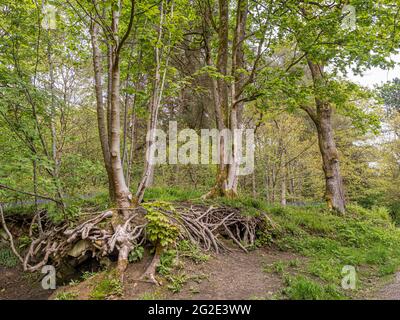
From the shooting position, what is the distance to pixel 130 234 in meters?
4.15

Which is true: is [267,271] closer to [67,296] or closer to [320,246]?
[320,246]

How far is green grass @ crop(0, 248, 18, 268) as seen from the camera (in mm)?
5677

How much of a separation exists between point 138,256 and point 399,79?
110 ft

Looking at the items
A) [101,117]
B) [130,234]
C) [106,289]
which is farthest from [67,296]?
[101,117]

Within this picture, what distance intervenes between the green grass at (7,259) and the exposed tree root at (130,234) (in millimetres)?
937

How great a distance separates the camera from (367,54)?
223 inches

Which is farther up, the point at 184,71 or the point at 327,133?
the point at 184,71

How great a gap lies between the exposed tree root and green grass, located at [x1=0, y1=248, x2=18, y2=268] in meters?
0.94

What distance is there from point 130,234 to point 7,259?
147 inches

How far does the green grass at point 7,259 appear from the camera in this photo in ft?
18.6

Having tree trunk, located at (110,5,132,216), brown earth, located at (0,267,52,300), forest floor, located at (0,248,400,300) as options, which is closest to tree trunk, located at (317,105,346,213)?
forest floor, located at (0,248,400,300)

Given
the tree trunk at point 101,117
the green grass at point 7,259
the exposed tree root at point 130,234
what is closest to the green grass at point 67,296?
the exposed tree root at point 130,234
